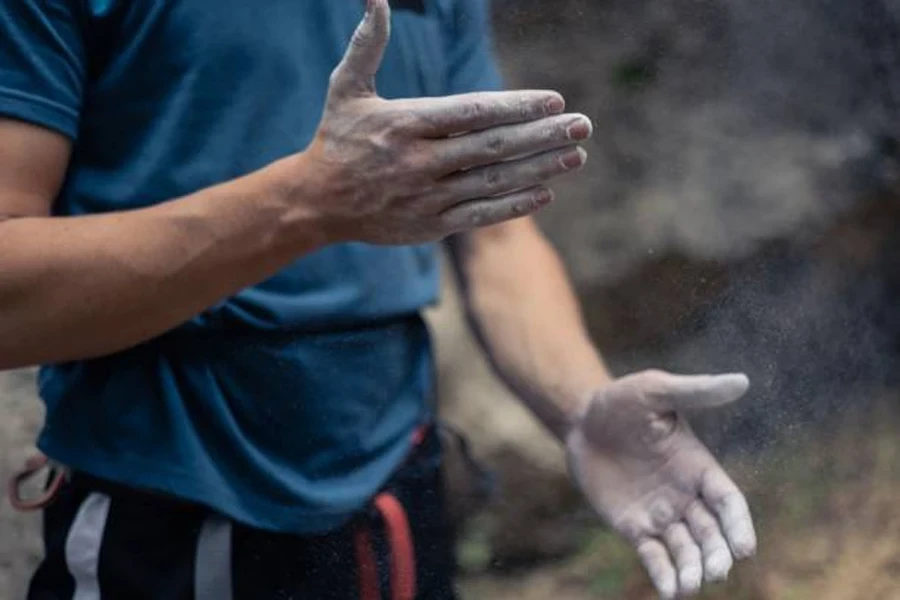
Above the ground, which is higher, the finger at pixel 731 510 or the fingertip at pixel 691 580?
the finger at pixel 731 510

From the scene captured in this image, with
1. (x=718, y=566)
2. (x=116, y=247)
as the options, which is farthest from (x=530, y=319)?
(x=116, y=247)

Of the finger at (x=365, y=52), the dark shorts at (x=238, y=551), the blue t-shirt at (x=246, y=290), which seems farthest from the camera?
the dark shorts at (x=238, y=551)

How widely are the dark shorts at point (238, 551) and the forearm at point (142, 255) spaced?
0.58 ft

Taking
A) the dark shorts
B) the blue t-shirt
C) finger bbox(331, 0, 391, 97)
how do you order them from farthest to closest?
the dark shorts → the blue t-shirt → finger bbox(331, 0, 391, 97)

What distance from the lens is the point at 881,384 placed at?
1.50 metres

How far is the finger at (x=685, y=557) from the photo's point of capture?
130 centimetres

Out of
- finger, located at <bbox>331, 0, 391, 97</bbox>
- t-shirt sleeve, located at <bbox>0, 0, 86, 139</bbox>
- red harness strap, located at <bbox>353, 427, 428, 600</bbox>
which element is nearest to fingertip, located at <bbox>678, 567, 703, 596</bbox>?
red harness strap, located at <bbox>353, 427, 428, 600</bbox>

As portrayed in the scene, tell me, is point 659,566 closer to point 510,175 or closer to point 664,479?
point 664,479

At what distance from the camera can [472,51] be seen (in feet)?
4.49

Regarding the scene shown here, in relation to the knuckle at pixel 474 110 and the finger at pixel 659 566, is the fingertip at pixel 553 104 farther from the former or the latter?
the finger at pixel 659 566

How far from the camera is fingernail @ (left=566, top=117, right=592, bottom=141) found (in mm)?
1145

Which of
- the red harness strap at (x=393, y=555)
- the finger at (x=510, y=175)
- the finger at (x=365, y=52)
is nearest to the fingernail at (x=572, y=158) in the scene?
the finger at (x=510, y=175)

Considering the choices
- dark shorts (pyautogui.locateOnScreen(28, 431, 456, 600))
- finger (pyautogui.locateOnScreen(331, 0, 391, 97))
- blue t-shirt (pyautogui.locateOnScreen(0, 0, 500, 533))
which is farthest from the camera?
dark shorts (pyautogui.locateOnScreen(28, 431, 456, 600))

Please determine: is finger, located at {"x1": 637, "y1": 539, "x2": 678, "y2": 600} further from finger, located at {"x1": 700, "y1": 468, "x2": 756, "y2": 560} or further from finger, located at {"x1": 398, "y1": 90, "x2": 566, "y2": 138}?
finger, located at {"x1": 398, "y1": 90, "x2": 566, "y2": 138}
